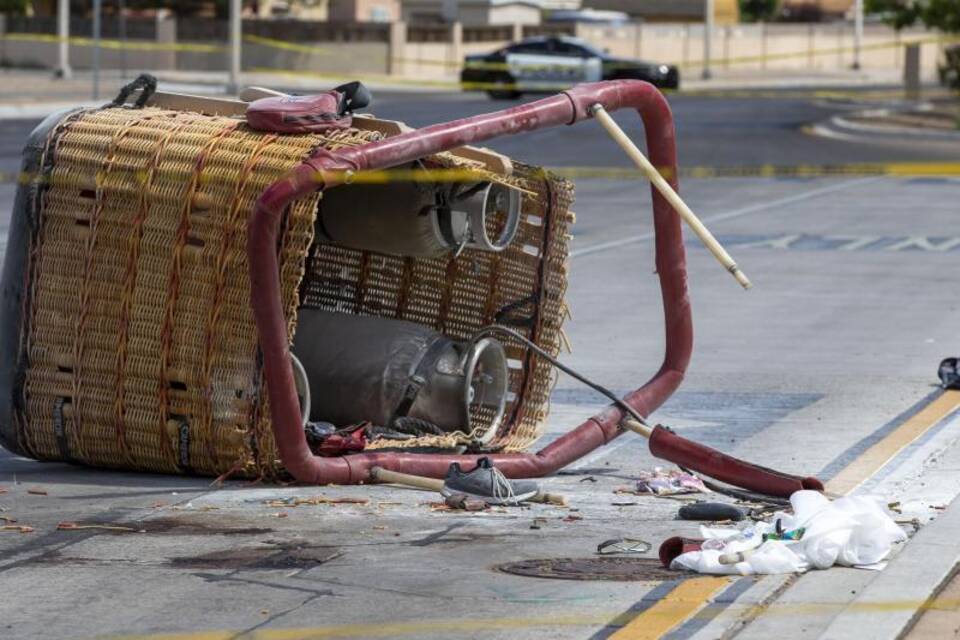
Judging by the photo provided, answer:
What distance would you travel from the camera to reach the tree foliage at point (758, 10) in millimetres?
96000

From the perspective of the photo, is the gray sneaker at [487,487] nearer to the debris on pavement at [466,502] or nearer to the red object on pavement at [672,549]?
the debris on pavement at [466,502]

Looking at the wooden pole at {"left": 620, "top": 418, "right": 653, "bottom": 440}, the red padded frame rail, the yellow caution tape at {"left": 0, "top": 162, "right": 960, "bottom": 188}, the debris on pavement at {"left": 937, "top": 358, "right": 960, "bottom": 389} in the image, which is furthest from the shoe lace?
the yellow caution tape at {"left": 0, "top": 162, "right": 960, "bottom": 188}

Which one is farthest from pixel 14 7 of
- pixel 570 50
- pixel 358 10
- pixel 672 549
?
pixel 672 549

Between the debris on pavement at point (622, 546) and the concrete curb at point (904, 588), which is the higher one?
the concrete curb at point (904, 588)

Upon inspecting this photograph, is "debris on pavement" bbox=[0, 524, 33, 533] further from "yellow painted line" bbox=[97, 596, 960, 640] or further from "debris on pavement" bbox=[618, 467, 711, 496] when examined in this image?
"debris on pavement" bbox=[618, 467, 711, 496]

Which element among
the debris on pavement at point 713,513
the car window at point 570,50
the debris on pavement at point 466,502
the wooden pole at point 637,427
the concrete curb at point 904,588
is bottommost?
the debris on pavement at point 466,502

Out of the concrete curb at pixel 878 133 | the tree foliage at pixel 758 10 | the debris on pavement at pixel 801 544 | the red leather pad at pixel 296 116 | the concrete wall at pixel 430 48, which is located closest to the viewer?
the debris on pavement at pixel 801 544

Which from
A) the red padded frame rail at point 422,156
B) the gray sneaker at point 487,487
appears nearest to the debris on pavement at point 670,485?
the red padded frame rail at point 422,156

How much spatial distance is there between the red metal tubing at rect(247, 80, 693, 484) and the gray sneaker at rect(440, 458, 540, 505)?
30 centimetres

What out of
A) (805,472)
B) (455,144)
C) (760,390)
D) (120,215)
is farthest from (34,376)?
(760,390)

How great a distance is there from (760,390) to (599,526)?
3.91m

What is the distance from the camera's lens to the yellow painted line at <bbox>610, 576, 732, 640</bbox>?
638 cm

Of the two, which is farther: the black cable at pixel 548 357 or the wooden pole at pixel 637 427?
the black cable at pixel 548 357

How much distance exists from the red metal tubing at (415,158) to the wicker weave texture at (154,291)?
29 centimetres
